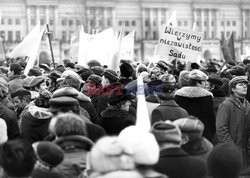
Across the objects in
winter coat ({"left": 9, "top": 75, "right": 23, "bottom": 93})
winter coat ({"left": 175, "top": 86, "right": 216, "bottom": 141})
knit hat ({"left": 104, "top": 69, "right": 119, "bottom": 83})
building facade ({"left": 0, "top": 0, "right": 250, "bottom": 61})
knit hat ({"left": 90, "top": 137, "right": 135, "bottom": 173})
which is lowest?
building facade ({"left": 0, "top": 0, "right": 250, "bottom": 61})

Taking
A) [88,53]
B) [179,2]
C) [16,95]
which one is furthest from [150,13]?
[16,95]

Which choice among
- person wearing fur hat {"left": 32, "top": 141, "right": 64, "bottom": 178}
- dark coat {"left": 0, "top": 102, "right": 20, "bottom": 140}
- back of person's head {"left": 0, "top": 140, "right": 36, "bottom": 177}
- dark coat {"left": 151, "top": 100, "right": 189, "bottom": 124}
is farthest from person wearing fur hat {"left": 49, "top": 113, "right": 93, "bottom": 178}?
dark coat {"left": 151, "top": 100, "right": 189, "bottom": 124}

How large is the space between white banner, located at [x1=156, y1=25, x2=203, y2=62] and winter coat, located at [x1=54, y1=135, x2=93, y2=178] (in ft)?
19.3

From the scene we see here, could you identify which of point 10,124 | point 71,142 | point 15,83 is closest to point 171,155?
point 71,142

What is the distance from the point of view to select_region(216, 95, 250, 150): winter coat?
6188 millimetres

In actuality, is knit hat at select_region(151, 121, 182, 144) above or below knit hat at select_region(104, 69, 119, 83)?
above

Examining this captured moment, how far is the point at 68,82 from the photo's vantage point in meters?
6.55

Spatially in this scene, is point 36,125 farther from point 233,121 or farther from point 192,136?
point 233,121

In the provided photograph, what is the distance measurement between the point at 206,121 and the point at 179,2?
74.1 metres

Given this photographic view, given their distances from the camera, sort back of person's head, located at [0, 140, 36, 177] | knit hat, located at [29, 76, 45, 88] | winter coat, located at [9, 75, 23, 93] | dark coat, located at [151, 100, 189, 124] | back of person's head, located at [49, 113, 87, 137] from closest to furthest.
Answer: back of person's head, located at [0, 140, 36, 177]
back of person's head, located at [49, 113, 87, 137]
dark coat, located at [151, 100, 189, 124]
knit hat, located at [29, 76, 45, 88]
winter coat, located at [9, 75, 23, 93]

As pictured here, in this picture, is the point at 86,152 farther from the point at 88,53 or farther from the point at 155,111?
the point at 88,53

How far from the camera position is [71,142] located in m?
3.96

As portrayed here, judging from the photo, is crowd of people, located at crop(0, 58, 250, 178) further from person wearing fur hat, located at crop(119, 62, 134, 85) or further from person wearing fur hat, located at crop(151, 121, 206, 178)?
person wearing fur hat, located at crop(119, 62, 134, 85)

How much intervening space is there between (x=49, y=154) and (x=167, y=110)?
2.18m
